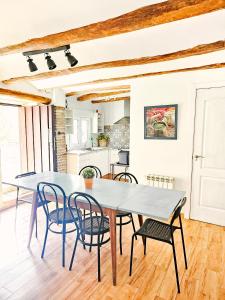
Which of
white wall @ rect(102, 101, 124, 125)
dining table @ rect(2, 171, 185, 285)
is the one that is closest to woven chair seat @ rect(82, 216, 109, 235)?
dining table @ rect(2, 171, 185, 285)

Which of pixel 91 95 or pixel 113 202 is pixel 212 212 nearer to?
pixel 113 202

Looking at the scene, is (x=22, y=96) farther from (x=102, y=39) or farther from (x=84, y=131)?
(x=84, y=131)

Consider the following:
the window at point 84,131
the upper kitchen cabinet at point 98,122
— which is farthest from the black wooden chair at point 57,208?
the upper kitchen cabinet at point 98,122

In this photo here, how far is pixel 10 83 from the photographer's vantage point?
3555 mm

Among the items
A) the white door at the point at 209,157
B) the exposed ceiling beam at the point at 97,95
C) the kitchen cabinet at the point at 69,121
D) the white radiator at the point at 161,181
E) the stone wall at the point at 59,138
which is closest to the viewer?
the white door at the point at 209,157

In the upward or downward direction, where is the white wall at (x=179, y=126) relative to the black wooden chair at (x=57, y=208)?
upward

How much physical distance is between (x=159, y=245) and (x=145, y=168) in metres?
1.51

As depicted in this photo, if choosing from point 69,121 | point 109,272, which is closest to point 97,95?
point 69,121

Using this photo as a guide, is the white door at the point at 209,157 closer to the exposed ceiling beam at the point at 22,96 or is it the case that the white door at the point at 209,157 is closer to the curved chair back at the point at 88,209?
the curved chair back at the point at 88,209

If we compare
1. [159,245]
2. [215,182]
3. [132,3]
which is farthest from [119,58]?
[159,245]

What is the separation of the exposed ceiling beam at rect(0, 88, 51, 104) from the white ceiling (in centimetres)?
36

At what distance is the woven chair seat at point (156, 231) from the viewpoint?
1970 millimetres

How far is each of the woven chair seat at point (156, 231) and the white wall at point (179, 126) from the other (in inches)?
54.4

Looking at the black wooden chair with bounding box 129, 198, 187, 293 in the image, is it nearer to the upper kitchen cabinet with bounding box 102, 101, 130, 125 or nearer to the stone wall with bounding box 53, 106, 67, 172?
the stone wall with bounding box 53, 106, 67, 172
